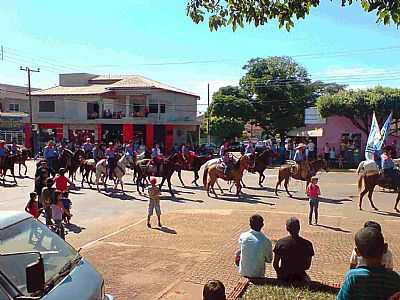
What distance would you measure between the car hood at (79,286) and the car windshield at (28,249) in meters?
0.14

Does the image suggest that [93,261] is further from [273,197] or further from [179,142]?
[179,142]

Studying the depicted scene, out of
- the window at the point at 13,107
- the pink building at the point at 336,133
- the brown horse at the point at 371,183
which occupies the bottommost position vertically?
the brown horse at the point at 371,183

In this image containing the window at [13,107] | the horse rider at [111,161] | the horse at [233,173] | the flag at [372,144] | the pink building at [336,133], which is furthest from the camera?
the window at [13,107]

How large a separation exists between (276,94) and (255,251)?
41182mm

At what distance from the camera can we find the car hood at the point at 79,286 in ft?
12.7

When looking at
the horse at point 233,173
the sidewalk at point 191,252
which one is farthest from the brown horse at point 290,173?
the sidewalk at point 191,252

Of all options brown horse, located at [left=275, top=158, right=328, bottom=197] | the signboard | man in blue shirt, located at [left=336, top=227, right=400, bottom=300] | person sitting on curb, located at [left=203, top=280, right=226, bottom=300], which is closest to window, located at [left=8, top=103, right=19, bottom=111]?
the signboard

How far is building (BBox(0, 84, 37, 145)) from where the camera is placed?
52688 millimetres

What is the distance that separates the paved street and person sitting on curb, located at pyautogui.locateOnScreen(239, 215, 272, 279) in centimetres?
91

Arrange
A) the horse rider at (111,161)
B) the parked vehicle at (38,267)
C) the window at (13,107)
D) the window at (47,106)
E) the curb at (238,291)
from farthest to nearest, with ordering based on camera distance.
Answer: the window at (13,107)
the window at (47,106)
the horse rider at (111,161)
the curb at (238,291)
the parked vehicle at (38,267)

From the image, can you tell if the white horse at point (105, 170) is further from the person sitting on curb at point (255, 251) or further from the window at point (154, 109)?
the window at point (154, 109)

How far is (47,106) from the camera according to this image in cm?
5188

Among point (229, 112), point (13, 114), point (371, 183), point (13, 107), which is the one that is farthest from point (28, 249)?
point (13, 107)

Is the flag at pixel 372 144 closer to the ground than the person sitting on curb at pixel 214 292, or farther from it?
farther from it
